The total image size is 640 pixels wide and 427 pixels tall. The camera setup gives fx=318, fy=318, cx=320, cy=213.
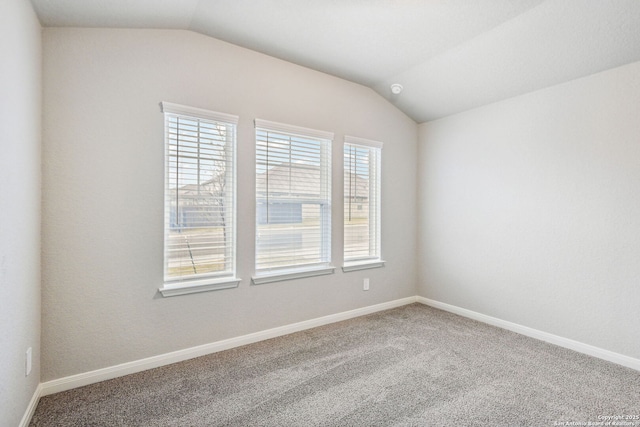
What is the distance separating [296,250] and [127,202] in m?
1.59

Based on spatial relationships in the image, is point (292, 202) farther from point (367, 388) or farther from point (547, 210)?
point (547, 210)

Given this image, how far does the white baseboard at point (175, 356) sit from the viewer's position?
7.24ft

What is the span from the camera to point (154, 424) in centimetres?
186

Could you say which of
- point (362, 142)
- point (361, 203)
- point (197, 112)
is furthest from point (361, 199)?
point (197, 112)

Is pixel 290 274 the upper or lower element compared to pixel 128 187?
lower

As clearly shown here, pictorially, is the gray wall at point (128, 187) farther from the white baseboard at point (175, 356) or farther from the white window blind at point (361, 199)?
the white window blind at point (361, 199)

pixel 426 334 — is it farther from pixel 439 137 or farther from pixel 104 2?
pixel 104 2

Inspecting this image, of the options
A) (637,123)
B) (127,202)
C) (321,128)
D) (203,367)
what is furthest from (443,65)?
(203,367)

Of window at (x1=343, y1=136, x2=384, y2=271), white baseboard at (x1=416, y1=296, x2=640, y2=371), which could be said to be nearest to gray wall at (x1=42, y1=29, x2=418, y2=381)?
window at (x1=343, y1=136, x2=384, y2=271)

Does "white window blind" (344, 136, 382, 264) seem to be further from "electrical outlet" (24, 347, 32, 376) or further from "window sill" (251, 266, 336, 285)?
"electrical outlet" (24, 347, 32, 376)

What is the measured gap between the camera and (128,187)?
2412mm

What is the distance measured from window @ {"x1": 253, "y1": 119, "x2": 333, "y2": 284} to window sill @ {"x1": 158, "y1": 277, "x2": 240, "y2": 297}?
0.25m

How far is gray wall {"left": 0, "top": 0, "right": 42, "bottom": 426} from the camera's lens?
154cm

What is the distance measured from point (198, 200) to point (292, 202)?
932mm
